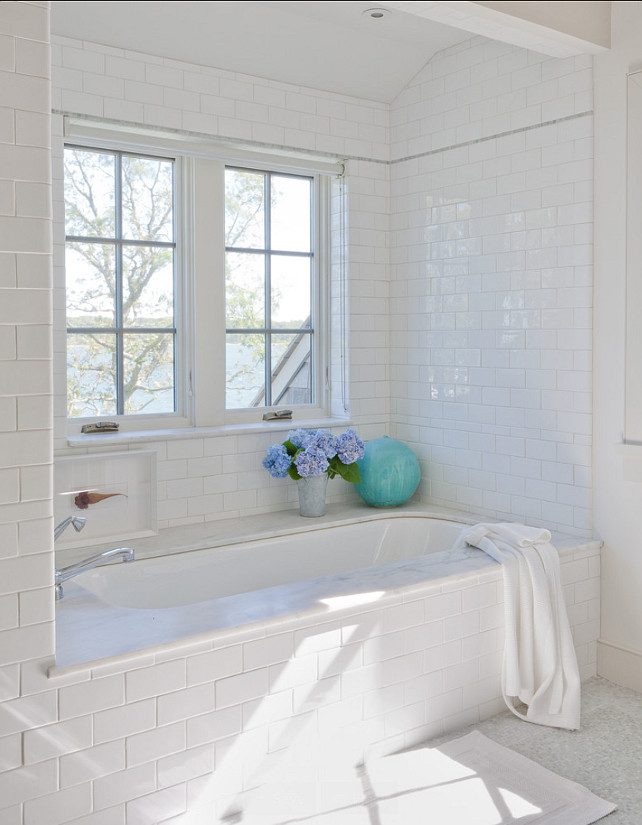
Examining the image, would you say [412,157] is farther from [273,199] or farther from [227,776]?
[227,776]

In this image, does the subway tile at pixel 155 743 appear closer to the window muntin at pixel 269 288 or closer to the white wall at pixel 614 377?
the white wall at pixel 614 377

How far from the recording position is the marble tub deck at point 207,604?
225 cm

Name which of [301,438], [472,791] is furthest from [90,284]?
[472,791]

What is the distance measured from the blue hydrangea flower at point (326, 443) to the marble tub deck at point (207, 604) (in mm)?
457

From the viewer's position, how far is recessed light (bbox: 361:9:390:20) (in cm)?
346

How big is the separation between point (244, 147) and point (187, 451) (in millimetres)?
1487

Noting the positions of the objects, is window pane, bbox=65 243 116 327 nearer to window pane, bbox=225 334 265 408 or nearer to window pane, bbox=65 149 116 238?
window pane, bbox=65 149 116 238

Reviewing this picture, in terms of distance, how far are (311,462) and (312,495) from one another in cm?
21

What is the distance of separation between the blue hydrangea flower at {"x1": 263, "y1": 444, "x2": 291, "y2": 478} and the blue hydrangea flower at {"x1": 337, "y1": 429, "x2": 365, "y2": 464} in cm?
26

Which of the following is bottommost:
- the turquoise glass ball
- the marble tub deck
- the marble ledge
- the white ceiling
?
the marble tub deck

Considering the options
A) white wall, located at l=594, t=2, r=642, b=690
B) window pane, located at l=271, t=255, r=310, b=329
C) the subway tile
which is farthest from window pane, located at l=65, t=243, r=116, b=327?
white wall, located at l=594, t=2, r=642, b=690

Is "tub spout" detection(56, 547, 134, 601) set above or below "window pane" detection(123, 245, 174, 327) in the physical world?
below

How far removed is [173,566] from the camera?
3264mm

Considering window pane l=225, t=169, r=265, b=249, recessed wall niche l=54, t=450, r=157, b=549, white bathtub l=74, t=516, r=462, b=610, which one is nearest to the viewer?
white bathtub l=74, t=516, r=462, b=610
